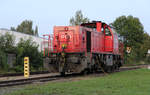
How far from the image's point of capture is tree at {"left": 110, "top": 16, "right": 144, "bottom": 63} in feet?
133

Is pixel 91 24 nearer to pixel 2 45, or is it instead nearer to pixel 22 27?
pixel 2 45

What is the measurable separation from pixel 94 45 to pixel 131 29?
25514 mm

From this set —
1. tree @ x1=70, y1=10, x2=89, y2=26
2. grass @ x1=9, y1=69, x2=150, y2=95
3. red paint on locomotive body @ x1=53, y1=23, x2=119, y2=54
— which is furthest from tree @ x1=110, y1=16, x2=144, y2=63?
grass @ x1=9, y1=69, x2=150, y2=95

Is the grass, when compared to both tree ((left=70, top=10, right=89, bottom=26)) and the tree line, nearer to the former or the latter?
the tree line

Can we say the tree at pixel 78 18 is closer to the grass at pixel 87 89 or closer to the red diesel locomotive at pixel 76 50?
the red diesel locomotive at pixel 76 50

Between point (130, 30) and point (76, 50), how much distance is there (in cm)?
2733

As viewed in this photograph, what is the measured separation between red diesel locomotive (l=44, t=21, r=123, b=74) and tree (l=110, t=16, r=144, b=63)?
2251 cm

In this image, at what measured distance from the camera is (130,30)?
133 feet

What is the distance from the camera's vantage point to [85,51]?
15.0 meters

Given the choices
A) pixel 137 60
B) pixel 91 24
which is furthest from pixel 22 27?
pixel 91 24

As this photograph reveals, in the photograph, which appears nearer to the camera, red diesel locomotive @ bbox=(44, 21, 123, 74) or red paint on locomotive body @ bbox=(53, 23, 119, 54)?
red diesel locomotive @ bbox=(44, 21, 123, 74)

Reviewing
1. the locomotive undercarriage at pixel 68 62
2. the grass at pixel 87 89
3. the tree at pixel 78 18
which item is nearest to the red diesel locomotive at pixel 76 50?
the locomotive undercarriage at pixel 68 62

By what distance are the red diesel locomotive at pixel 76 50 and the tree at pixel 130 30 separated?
22510mm

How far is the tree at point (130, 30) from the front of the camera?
133 ft
